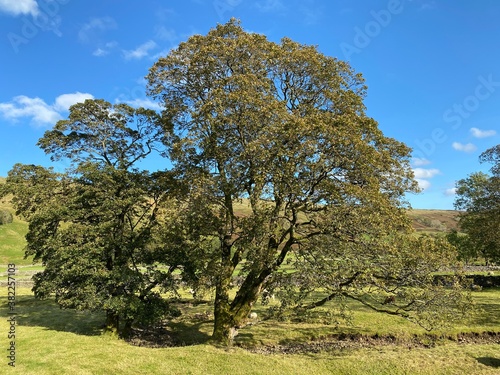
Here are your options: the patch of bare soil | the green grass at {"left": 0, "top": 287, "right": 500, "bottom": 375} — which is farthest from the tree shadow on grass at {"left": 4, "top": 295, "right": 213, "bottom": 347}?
the patch of bare soil

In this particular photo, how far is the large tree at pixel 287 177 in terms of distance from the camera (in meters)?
16.8

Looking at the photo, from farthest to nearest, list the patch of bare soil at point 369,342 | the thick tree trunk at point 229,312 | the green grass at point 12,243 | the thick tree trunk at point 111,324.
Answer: the green grass at point 12,243 < the thick tree trunk at point 111,324 < the patch of bare soil at point 369,342 < the thick tree trunk at point 229,312

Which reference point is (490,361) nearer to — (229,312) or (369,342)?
(369,342)

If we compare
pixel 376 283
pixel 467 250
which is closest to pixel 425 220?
pixel 467 250

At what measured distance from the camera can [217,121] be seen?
18.3 m

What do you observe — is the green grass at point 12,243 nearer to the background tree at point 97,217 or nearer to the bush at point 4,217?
the bush at point 4,217

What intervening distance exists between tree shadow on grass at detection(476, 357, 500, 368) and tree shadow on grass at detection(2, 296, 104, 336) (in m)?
22.9

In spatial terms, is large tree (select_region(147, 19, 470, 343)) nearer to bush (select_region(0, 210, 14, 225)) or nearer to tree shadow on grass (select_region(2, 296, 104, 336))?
tree shadow on grass (select_region(2, 296, 104, 336))

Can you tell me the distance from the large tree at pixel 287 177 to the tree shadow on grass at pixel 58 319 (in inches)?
381

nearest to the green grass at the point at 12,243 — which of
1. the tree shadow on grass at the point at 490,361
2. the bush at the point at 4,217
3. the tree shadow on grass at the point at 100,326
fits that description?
the bush at the point at 4,217

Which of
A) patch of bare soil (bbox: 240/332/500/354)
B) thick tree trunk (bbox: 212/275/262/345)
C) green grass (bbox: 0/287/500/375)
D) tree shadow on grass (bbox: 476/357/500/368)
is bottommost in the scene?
patch of bare soil (bbox: 240/332/500/354)

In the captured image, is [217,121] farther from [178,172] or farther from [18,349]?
[18,349]

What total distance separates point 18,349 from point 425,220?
579 ft

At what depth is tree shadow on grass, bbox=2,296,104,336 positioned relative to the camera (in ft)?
78.6
